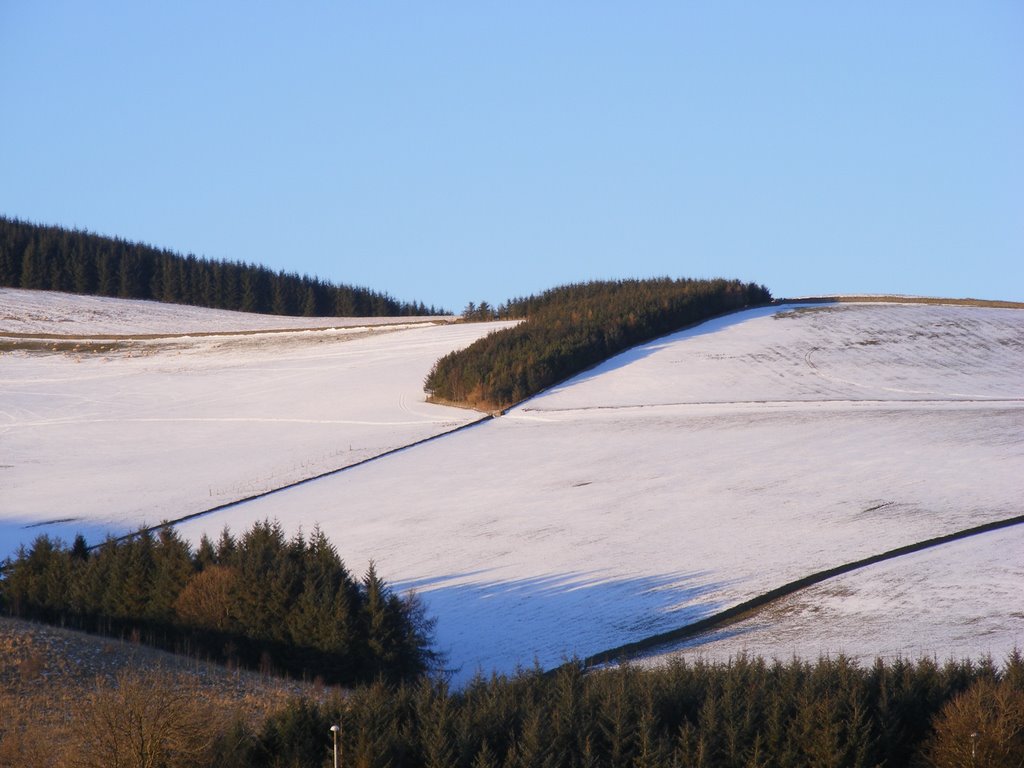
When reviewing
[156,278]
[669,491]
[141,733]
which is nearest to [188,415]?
[669,491]

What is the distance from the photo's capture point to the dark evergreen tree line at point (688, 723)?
49.5ft

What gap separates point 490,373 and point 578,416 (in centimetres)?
636

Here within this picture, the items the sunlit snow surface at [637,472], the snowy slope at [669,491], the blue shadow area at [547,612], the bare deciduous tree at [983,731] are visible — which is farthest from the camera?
the snowy slope at [669,491]

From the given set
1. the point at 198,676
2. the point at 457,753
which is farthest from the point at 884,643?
the point at 198,676

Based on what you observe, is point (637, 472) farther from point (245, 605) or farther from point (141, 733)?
point (141, 733)

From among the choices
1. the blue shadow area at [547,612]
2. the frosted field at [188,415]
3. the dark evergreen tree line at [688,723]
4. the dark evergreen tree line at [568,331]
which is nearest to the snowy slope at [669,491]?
the blue shadow area at [547,612]

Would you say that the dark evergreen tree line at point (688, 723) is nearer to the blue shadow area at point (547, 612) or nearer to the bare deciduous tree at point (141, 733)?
the bare deciduous tree at point (141, 733)

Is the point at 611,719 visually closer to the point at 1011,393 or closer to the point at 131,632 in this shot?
the point at 131,632

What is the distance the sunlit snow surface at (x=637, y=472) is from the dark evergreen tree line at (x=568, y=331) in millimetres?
→ 1677

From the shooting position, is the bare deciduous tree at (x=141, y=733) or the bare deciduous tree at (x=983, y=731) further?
the bare deciduous tree at (x=983, y=731)

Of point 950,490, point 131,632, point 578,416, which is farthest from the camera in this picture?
point 578,416

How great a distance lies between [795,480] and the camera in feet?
112

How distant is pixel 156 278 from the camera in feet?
374

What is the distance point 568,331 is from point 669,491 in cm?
2417
